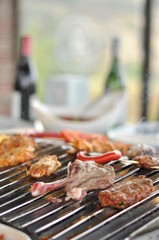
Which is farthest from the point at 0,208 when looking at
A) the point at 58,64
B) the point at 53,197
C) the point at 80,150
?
the point at 58,64

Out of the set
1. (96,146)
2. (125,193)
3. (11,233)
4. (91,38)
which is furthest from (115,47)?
(91,38)

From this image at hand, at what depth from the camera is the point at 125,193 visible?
42.9 inches

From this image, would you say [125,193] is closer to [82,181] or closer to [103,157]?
[82,181]

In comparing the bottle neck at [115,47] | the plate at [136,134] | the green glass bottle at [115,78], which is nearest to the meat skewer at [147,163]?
the plate at [136,134]

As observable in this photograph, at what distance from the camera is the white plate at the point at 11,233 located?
3.02 ft

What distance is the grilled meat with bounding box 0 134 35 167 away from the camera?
1.39m

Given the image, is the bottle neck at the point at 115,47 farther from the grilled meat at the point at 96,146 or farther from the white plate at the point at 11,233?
the white plate at the point at 11,233

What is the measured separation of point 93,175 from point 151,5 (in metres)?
3.59

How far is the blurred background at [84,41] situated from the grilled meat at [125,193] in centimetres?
336

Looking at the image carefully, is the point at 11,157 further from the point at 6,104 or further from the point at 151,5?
the point at 6,104

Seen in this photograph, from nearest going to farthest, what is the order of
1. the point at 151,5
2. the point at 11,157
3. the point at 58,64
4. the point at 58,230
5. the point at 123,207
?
1. the point at 58,230
2. the point at 123,207
3. the point at 11,157
4. the point at 151,5
5. the point at 58,64

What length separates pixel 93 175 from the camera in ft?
3.84

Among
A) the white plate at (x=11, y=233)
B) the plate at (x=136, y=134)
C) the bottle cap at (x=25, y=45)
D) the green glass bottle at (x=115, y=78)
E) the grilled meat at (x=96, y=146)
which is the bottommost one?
the plate at (x=136, y=134)

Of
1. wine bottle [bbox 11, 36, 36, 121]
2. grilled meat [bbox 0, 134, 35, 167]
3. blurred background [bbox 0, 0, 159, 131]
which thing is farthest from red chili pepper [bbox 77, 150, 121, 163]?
blurred background [bbox 0, 0, 159, 131]
